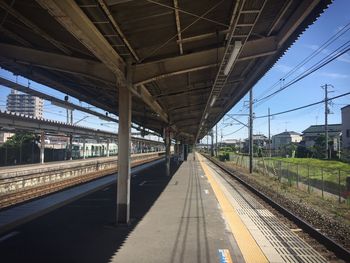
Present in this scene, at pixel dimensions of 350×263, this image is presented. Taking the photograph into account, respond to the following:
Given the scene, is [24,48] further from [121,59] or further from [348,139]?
[348,139]

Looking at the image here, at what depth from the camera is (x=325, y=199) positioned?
18141 mm

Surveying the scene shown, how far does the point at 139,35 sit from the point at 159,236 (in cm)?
502

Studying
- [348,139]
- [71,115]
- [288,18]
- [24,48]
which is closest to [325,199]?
[288,18]

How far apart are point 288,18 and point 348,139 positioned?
56805 millimetres

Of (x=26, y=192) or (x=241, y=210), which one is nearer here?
(x=241, y=210)

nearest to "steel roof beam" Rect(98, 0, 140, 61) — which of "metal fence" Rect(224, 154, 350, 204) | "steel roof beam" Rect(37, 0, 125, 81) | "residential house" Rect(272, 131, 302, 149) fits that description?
"steel roof beam" Rect(37, 0, 125, 81)

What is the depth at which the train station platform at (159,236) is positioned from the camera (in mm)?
8219

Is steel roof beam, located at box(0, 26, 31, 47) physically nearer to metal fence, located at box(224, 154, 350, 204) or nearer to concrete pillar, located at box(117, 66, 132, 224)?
concrete pillar, located at box(117, 66, 132, 224)

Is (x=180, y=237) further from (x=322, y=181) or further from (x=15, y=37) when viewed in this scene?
(x=322, y=181)

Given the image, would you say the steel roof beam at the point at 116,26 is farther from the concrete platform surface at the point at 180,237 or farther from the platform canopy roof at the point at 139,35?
the concrete platform surface at the point at 180,237

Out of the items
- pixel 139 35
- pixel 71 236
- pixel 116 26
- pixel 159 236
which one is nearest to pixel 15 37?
pixel 116 26

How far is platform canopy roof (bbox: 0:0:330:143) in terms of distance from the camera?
8.65 meters

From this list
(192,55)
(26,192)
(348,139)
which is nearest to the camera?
(192,55)

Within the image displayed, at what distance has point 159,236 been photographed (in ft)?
32.9
